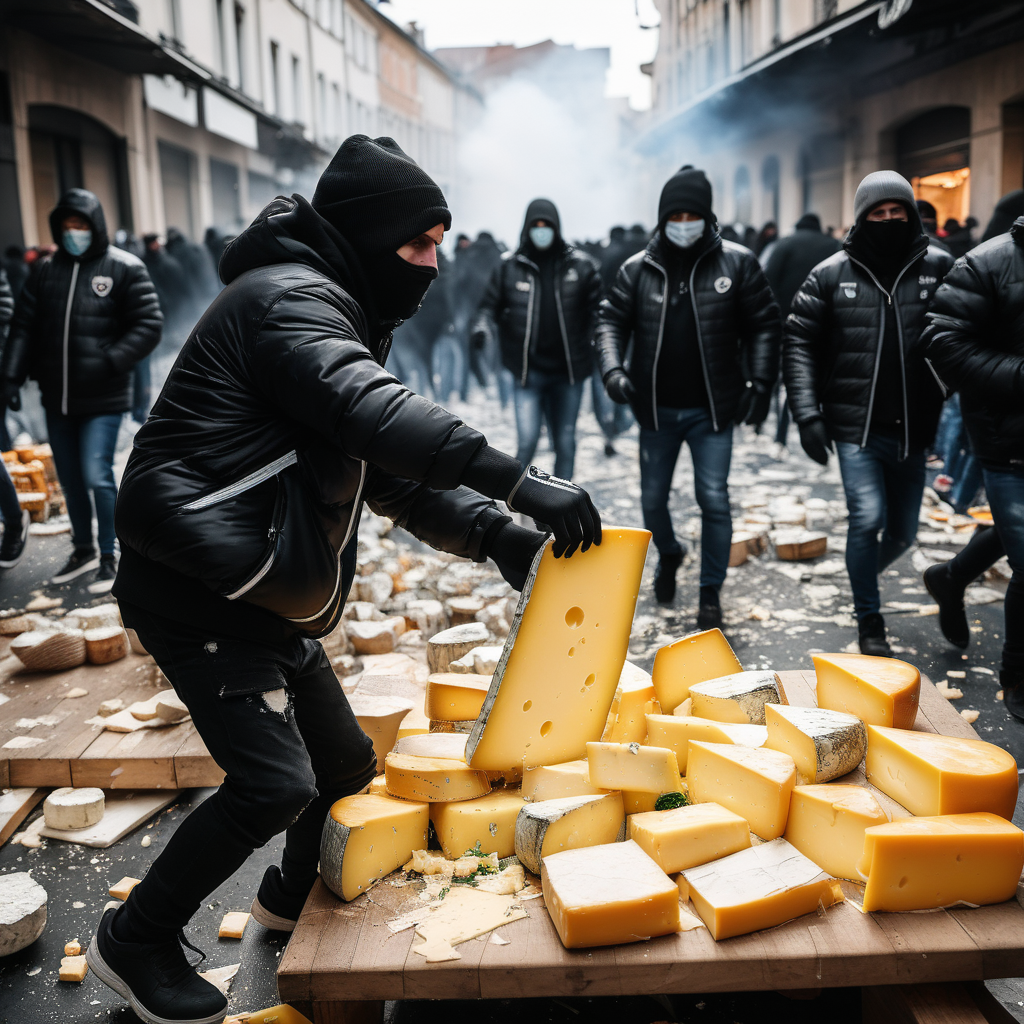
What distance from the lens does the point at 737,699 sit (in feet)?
8.67

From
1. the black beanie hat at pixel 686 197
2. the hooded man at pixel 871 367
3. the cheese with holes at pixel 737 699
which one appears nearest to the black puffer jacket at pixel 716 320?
the black beanie hat at pixel 686 197

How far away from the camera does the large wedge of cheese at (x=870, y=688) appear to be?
2.53m

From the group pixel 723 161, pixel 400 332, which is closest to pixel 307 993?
pixel 400 332

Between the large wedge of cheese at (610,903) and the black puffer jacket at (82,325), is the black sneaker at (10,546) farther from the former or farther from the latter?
the large wedge of cheese at (610,903)

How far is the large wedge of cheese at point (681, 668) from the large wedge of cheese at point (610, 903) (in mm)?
909

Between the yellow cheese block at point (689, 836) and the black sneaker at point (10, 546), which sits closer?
the yellow cheese block at point (689, 836)

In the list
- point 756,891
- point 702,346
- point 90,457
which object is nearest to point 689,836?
point 756,891

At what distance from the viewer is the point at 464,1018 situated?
7.33 feet

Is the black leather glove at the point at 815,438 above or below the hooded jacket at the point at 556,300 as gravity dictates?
below

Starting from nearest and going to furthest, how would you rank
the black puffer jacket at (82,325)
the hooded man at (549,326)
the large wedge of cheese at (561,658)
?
the large wedge of cheese at (561,658) < the black puffer jacket at (82,325) < the hooded man at (549,326)

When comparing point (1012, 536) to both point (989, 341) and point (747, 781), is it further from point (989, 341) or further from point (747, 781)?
point (747, 781)

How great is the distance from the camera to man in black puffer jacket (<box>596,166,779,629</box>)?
472 centimetres

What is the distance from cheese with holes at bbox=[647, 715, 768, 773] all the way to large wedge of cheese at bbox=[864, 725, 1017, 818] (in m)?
0.31

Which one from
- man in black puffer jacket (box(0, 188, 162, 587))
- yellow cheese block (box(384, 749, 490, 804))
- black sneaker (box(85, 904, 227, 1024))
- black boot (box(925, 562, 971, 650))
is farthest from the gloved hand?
man in black puffer jacket (box(0, 188, 162, 587))
